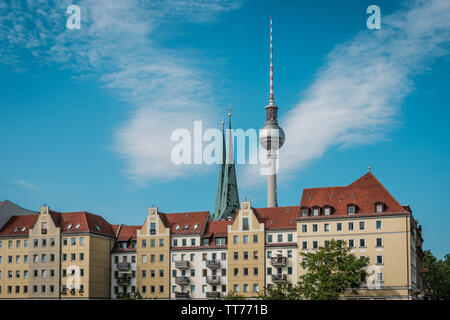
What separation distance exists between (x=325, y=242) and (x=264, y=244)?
36.9ft

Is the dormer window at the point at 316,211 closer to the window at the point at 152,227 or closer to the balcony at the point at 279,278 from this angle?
the balcony at the point at 279,278

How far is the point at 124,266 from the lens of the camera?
12056cm

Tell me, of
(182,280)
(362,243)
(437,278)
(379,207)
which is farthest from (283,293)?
(437,278)

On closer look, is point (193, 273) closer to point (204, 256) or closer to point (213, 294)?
point (204, 256)

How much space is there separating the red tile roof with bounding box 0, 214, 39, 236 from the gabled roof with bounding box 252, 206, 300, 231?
43.4 m

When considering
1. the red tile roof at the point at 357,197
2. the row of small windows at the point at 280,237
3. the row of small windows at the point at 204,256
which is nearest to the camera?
the red tile roof at the point at 357,197

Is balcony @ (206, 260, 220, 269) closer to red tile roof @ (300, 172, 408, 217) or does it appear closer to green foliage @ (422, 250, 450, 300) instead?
red tile roof @ (300, 172, 408, 217)

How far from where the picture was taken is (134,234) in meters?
125

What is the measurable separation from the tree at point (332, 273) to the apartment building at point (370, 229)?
5072 millimetres

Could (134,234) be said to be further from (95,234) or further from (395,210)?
(395,210)

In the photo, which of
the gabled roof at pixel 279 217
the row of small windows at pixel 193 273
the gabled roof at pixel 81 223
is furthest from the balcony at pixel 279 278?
the gabled roof at pixel 81 223

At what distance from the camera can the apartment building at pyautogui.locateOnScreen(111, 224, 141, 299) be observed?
4732 inches

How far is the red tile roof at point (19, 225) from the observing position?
124 m
